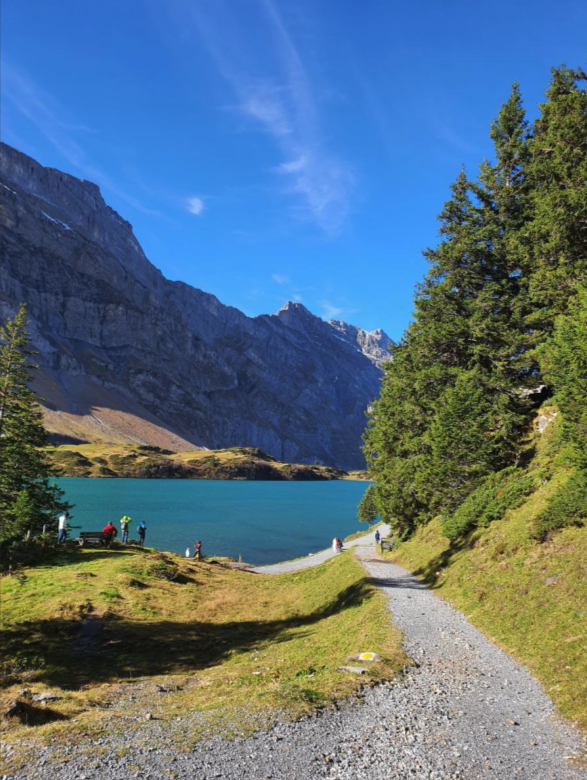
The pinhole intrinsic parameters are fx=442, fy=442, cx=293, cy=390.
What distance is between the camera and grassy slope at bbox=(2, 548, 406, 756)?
10.7 meters

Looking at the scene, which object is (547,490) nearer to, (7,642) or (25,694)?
(25,694)

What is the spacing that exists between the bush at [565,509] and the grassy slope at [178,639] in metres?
7.04

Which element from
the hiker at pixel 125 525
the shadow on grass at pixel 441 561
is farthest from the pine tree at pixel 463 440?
the hiker at pixel 125 525

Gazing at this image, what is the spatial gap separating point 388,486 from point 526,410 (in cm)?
1305

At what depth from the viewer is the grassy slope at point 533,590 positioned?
11.0 meters

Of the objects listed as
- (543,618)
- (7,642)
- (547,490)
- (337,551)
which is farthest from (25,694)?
(337,551)

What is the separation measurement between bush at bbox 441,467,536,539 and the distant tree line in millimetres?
161

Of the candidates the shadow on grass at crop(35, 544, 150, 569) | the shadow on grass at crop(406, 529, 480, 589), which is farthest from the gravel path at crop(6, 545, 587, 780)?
the shadow on grass at crop(35, 544, 150, 569)

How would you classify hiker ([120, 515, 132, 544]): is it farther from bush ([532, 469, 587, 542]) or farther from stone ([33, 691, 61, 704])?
bush ([532, 469, 587, 542])

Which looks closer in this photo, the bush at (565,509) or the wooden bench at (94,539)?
the bush at (565,509)

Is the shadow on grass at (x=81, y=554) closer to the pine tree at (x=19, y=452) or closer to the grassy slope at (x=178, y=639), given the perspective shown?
the grassy slope at (x=178, y=639)

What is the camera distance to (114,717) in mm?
9812

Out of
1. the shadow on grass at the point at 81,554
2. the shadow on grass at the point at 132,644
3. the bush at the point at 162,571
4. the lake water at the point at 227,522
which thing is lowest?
the lake water at the point at 227,522

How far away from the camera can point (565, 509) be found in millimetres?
16406
